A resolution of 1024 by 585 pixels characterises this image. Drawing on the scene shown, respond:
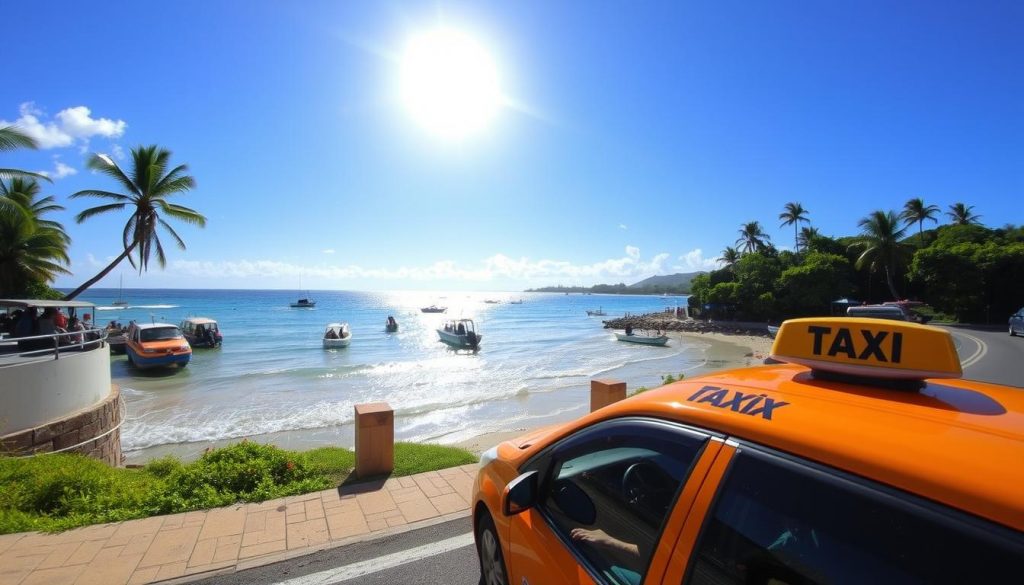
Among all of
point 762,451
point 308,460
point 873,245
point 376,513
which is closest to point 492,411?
point 308,460

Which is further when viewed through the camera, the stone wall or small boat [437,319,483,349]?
small boat [437,319,483,349]

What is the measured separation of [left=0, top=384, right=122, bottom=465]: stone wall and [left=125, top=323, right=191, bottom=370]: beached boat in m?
17.0

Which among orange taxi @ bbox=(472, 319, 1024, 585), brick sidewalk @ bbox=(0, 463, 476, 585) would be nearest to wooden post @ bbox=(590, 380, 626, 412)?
brick sidewalk @ bbox=(0, 463, 476, 585)

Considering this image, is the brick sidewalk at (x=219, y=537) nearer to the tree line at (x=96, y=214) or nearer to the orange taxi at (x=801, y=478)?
the orange taxi at (x=801, y=478)

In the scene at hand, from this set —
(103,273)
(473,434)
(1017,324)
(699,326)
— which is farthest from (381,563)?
(699,326)

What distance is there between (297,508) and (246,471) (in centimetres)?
93

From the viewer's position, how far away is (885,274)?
49250mm

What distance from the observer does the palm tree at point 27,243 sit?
21.9 metres

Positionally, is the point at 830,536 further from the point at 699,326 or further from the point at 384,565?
the point at 699,326

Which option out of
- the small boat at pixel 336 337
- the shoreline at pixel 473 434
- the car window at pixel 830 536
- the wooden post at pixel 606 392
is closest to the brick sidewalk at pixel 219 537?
the wooden post at pixel 606 392

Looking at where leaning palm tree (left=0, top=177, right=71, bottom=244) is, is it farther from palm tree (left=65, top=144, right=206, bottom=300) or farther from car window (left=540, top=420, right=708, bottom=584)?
car window (left=540, top=420, right=708, bottom=584)

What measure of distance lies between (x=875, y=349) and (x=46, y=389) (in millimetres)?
10109

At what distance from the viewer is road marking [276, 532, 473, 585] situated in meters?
3.61

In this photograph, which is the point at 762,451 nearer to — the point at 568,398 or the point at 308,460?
the point at 308,460
